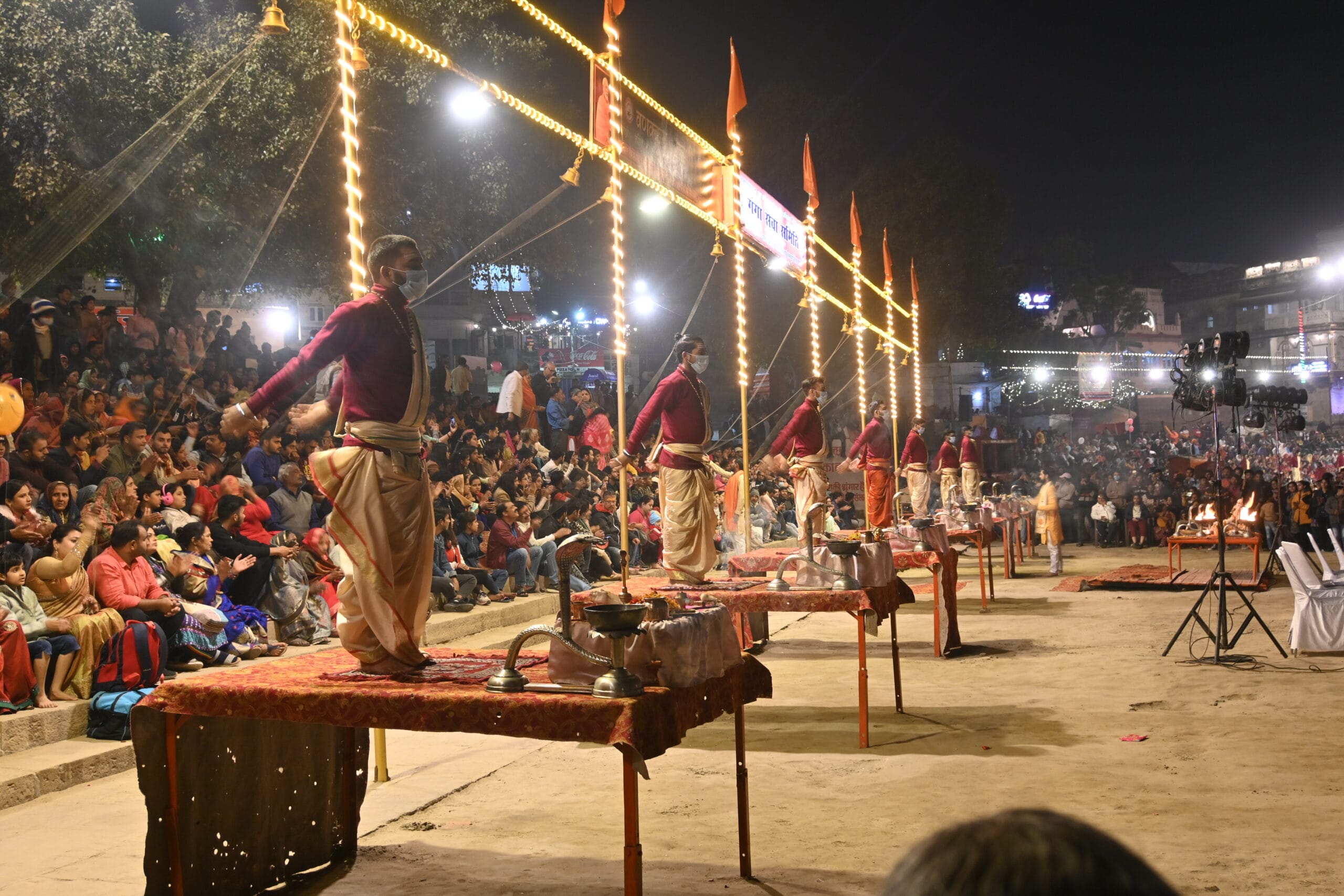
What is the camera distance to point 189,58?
14.5m

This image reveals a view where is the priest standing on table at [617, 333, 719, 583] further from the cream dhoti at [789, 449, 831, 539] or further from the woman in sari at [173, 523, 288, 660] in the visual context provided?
the woman in sari at [173, 523, 288, 660]

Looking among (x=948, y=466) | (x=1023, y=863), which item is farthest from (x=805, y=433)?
(x=1023, y=863)

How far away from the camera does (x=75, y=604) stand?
7406 mm

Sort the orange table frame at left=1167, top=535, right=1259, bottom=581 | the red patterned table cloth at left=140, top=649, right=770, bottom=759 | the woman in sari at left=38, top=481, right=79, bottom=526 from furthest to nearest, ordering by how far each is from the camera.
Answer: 1. the orange table frame at left=1167, top=535, right=1259, bottom=581
2. the woman in sari at left=38, top=481, right=79, bottom=526
3. the red patterned table cloth at left=140, top=649, right=770, bottom=759

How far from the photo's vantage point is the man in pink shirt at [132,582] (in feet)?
25.0

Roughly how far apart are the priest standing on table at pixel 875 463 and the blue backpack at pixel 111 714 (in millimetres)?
10559

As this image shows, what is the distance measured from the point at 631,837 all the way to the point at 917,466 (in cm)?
1625

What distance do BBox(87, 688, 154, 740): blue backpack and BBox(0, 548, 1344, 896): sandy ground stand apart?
0.31m

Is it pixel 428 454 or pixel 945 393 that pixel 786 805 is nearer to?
pixel 428 454

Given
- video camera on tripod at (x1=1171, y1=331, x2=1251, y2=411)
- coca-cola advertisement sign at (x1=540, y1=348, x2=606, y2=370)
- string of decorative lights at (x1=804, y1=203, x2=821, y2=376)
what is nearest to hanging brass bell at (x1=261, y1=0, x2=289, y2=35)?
video camera on tripod at (x1=1171, y1=331, x2=1251, y2=411)

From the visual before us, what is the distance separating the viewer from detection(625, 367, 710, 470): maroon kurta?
889 cm

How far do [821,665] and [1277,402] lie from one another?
36.6ft

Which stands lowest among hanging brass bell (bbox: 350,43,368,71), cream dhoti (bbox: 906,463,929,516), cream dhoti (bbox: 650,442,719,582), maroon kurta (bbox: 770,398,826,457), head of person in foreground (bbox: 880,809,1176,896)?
head of person in foreground (bbox: 880,809,1176,896)

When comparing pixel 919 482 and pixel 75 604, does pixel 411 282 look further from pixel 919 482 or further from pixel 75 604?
pixel 919 482
